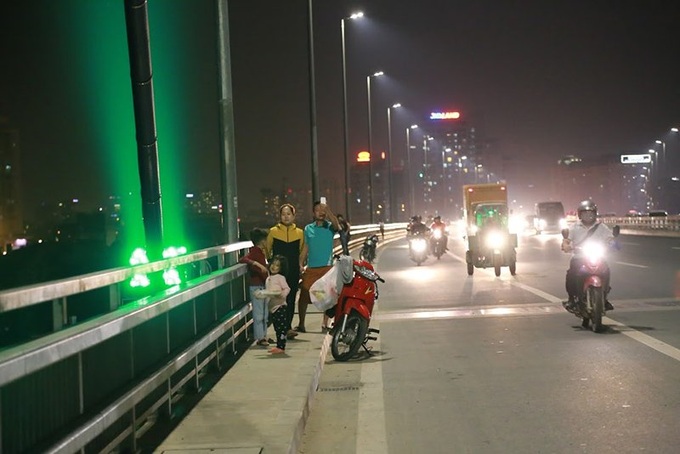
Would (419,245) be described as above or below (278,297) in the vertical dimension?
below

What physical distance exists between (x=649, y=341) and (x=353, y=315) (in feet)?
12.1

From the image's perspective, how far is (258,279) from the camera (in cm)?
1134

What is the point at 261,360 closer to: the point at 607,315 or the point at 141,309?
the point at 141,309

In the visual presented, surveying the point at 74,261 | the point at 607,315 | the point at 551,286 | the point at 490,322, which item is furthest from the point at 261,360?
the point at 74,261

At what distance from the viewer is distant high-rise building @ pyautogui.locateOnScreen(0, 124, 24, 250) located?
96.8 meters

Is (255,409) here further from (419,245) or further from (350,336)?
(419,245)

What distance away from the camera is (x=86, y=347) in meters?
4.68

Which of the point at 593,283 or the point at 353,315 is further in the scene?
the point at 593,283

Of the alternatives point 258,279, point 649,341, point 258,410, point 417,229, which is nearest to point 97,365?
point 258,410

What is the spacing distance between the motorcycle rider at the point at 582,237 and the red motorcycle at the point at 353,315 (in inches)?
128

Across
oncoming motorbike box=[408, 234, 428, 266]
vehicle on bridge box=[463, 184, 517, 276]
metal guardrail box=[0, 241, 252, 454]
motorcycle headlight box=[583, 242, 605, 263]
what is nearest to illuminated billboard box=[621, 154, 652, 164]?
oncoming motorbike box=[408, 234, 428, 266]

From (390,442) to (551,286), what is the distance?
13625 millimetres

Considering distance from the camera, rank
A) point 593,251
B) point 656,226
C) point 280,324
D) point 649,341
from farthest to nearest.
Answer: point 656,226
point 593,251
point 649,341
point 280,324

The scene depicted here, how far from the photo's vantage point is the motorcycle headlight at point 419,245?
1217 inches
